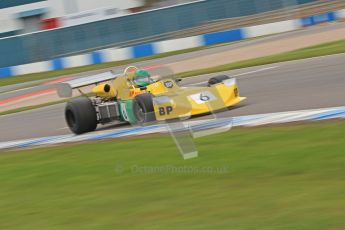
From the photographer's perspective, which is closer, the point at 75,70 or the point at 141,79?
the point at 141,79

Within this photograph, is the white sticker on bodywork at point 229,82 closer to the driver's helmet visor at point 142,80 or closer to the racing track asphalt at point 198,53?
the driver's helmet visor at point 142,80

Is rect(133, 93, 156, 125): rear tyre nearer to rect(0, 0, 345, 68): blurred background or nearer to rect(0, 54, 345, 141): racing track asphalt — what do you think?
rect(0, 54, 345, 141): racing track asphalt

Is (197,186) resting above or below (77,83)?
below

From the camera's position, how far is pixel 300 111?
10.0 metres

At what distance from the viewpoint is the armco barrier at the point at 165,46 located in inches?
1099

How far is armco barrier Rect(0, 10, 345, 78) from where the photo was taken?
27922 mm

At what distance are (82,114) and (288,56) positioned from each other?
7974mm

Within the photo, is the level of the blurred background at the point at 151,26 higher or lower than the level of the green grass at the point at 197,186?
lower

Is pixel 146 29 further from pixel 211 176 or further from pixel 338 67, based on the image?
pixel 211 176

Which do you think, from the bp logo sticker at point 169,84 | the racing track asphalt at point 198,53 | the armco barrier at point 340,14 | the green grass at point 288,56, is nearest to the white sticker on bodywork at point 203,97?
the bp logo sticker at point 169,84

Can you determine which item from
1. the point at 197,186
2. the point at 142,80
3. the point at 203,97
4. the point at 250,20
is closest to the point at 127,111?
the point at 142,80

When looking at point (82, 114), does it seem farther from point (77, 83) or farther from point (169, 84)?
point (169, 84)

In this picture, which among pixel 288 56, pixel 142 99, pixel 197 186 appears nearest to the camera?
pixel 197 186

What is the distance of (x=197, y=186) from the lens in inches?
261
